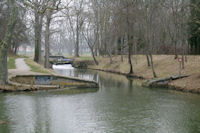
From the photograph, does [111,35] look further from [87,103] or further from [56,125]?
[56,125]

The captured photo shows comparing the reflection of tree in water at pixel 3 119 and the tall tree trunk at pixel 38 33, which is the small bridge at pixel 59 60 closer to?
the tall tree trunk at pixel 38 33

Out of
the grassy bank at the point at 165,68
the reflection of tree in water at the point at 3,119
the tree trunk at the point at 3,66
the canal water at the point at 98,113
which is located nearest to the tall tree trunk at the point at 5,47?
the tree trunk at the point at 3,66

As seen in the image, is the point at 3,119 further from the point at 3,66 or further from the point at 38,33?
the point at 38,33

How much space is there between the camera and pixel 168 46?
154 feet

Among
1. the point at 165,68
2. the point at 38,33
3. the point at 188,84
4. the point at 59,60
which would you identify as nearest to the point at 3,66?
the point at 188,84

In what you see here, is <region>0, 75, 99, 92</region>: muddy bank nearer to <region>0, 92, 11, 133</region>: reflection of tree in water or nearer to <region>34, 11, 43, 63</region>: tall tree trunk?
<region>0, 92, 11, 133</region>: reflection of tree in water

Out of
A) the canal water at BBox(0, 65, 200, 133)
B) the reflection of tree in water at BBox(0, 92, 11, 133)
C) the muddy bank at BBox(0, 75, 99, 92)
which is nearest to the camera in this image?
the reflection of tree in water at BBox(0, 92, 11, 133)

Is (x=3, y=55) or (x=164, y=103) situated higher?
(x=3, y=55)

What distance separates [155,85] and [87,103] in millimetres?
9295

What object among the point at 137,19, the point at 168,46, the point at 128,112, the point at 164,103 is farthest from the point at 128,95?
the point at 168,46

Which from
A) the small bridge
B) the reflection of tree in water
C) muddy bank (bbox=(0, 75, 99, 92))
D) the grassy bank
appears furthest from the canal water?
the small bridge

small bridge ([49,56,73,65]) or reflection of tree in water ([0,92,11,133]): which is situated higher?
small bridge ([49,56,73,65])

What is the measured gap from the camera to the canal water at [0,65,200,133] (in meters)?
11.6

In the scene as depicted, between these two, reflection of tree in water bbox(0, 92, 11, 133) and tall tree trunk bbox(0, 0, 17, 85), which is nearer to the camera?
reflection of tree in water bbox(0, 92, 11, 133)
